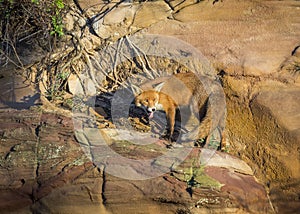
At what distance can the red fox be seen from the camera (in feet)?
20.8

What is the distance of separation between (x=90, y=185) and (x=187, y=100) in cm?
249

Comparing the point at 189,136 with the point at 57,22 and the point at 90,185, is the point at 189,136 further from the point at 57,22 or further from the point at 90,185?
the point at 57,22

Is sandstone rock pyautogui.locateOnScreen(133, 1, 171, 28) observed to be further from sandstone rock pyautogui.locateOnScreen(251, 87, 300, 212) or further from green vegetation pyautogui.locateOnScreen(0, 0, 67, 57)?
sandstone rock pyautogui.locateOnScreen(251, 87, 300, 212)

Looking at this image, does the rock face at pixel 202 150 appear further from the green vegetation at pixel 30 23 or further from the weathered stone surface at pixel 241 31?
the green vegetation at pixel 30 23

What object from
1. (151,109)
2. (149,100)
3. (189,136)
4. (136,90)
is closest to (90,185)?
(189,136)

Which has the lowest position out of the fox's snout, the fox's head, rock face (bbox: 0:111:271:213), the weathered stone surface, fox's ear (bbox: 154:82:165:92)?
rock face (bbox: 0:111:271:213)

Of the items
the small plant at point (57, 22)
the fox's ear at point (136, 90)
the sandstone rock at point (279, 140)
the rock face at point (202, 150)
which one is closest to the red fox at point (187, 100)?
the fox's ear at point (136, 90)

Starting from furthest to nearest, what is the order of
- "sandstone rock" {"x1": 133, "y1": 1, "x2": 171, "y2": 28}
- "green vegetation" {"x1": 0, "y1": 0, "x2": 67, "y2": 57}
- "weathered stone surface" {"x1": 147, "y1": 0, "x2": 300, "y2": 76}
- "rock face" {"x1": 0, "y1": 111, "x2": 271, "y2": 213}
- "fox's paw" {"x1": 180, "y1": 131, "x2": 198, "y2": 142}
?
1. "sandstone rock" {"x1": 133, "y1": 1, "x2": 171, "y2": 28}
2. "green vegetation" {"x1": 0, "y1": 0, "x2": 67, "y2": 57}
3. "weathered stone surface" {"x1": 147, "y1": 0, "x2": 300, "y2": 76}
4. "fox's paw" {"x1": 180, "y1": 131, "x2": 198, "y2": 142}
5. "rock face" {"x1": 0, "y1": 111, "x2": 271, "y2": 213}

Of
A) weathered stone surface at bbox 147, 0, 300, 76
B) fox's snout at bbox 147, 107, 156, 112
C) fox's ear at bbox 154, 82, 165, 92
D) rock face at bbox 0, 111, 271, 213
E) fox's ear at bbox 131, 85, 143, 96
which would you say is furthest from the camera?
fox's ear at bbox 131, 85, 143, 96

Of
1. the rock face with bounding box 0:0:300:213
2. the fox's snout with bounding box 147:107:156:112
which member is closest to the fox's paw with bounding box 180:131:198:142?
the rock face with bounding box 0:0:300:213

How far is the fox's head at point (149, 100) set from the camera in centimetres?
686

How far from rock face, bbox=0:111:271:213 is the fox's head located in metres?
1.45

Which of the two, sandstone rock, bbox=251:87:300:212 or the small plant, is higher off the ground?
the small plant

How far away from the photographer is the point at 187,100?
683 cm
